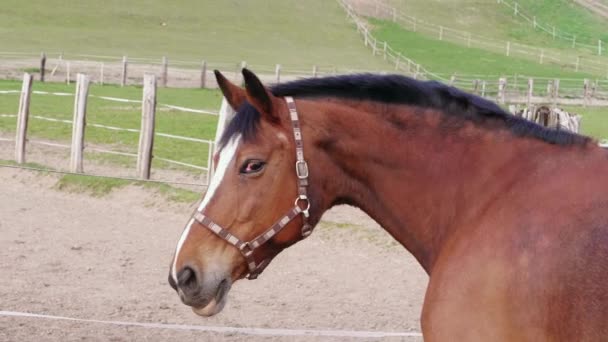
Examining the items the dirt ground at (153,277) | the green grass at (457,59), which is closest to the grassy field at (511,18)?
the green grass at (457,59)

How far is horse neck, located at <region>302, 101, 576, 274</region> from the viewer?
11.8 ft

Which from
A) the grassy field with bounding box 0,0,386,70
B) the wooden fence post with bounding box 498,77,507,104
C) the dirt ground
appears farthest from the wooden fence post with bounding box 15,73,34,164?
the grassy field with bounding box 0,0,386,70

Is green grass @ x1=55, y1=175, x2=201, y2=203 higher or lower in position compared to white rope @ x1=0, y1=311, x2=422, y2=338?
lower

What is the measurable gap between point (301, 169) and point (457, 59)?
4759 centimetres

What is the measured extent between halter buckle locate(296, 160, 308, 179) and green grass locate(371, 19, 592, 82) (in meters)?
42.4

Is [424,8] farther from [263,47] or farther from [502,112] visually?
[502,112]

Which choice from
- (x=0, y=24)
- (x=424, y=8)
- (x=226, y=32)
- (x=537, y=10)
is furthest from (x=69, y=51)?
(x=537, y=10)

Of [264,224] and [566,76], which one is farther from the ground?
[264,224]

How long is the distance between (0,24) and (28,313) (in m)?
45.9

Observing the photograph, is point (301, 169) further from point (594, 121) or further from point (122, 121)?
point (594, 121)

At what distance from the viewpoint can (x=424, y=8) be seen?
221 ft

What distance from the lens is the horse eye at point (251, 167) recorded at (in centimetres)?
353

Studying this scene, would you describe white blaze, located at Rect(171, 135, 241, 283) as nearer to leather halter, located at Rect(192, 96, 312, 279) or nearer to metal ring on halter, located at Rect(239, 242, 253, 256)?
leather halter, located at Rect(192, 96, 312, 279)

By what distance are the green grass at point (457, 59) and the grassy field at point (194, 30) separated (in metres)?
2.37
